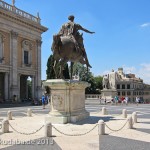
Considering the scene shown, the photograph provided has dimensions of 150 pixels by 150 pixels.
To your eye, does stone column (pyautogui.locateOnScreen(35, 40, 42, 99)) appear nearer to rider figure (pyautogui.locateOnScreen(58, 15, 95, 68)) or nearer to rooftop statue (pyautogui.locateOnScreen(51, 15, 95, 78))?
rooftop statue (pyautogui.locateOnScreen(51, 15, 95, 78))

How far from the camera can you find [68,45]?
633 inches

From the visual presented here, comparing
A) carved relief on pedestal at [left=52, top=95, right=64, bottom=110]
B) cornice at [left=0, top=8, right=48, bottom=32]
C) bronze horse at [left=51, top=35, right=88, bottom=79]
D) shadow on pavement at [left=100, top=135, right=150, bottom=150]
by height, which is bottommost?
shadow on pavement at [left=100, top=135, right=150, bottom=150]

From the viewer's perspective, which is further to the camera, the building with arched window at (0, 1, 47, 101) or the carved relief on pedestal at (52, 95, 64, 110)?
the building with arched window at (0, 1, 47, 101)

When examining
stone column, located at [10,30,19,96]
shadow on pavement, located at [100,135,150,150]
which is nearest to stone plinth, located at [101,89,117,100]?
stone column, located at [10,30,19,96]

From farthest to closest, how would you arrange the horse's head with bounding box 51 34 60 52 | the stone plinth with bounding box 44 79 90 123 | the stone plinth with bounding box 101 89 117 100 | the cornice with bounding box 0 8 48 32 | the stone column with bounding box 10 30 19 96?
the stone column with bounding box 10 30 19 96 → the stone plinth with bounding box 101 89 117 100 → the cornice with bounding box 0 8 48 32 → the horse's head with bounding box 51 34 60 52 → the stone plinth with bounding box 44 79 90 123

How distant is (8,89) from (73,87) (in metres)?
32.2

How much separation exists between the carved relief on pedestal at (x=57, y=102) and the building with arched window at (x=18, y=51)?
97.0 feet

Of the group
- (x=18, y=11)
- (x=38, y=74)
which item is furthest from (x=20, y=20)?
(x=38, y=74)

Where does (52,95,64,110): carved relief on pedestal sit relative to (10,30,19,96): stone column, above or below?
below

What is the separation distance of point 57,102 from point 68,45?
315 cm

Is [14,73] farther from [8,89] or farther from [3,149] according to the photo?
[3,149]

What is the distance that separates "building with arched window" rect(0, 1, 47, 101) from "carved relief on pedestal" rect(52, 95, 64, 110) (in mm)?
29575

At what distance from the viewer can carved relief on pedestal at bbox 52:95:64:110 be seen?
15.7m

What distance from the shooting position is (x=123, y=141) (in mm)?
11398
